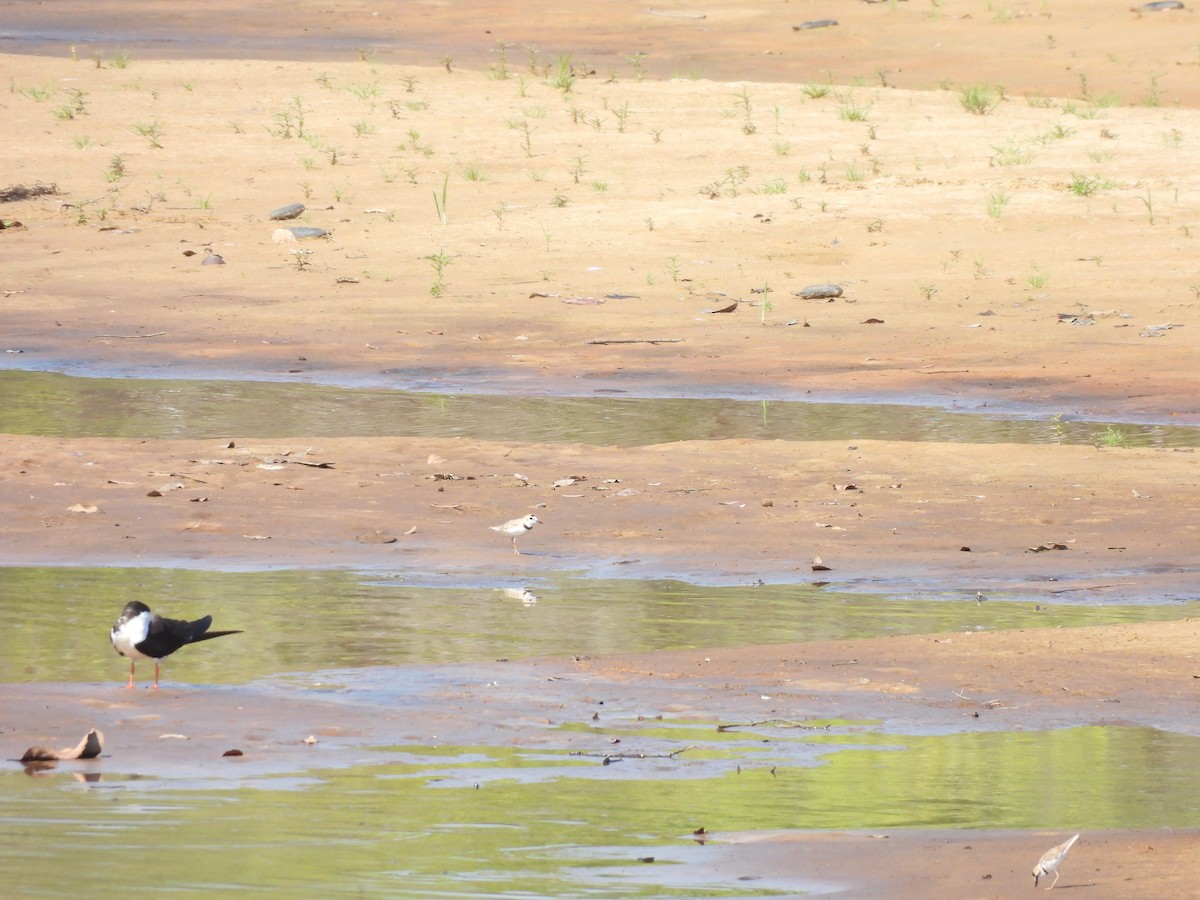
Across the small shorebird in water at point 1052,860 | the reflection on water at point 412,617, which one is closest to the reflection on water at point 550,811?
the small shorebird in water at point 1052,860

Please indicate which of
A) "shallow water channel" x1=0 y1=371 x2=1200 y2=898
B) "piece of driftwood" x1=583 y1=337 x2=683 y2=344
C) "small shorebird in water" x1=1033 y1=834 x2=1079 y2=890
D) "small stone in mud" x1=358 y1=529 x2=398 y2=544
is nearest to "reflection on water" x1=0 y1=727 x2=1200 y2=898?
"shallow water channel" x1=0 y1=371 x2=1200 y2=898

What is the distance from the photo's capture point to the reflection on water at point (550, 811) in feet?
16.3

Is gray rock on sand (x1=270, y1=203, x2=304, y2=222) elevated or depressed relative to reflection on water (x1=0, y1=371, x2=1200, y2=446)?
elevated

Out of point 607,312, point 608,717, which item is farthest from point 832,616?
point 607,312

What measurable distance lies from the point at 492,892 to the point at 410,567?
423cm

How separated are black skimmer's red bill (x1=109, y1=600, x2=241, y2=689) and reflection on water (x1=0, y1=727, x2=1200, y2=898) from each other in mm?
924

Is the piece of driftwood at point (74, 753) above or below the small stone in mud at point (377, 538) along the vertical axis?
below

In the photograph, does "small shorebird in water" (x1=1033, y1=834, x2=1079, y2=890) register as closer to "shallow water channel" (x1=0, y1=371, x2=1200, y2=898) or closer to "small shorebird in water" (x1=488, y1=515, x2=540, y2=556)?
"shallow water channel" (x1=0, y1=371, x2=1200, y2=898)

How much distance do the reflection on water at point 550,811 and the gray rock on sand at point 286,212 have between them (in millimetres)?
14660

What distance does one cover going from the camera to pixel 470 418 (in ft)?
42.6

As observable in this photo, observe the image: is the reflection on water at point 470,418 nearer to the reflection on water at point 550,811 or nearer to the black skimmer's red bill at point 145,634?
the black skimmer's red bill at point 145,634

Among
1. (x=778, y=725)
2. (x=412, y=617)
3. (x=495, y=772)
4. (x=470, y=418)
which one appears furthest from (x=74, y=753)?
(x=470, y=418)

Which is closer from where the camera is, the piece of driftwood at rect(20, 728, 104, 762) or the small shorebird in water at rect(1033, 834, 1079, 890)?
the small shorebird in water at rect(1033, 834, 1079, 890)

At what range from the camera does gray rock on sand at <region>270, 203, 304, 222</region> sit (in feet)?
66.7
